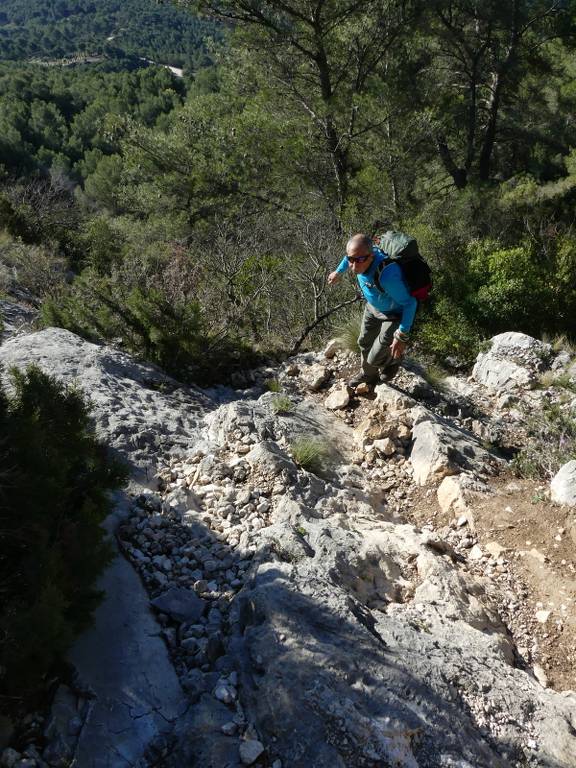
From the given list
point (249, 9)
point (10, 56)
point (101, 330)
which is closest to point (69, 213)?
point (249, 9)

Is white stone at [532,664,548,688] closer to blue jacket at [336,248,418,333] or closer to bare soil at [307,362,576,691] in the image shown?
bare soil at [307,362,576,691]

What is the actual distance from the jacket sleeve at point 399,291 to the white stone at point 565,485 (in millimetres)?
1639

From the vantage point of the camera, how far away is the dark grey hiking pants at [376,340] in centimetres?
486

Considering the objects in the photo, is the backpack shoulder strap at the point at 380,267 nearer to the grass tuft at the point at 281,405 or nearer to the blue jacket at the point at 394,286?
the blue jacket at the point at 394,286

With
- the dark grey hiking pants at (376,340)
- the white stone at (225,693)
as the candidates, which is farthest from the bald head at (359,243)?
the white stone at (225,693)

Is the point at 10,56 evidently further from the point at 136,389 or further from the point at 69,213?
the point at 136,389

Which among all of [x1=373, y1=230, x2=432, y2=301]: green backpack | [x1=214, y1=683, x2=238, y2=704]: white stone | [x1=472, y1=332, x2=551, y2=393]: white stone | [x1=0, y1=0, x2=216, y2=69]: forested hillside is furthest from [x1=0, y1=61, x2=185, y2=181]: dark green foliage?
[x1=214, y1=683, x2=238, y2=704]: white stone

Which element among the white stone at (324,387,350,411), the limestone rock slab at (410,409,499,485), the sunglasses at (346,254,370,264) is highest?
the sunglasses at (346,254,370,264)

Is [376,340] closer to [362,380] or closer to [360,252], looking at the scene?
[362,380]

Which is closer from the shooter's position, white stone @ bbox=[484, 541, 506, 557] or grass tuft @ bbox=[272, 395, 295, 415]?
white stone @ bbox=[484, 541, 506, 557]

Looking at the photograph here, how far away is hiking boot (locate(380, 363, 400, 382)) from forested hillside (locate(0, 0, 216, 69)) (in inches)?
3482

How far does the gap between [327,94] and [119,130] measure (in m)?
4.85

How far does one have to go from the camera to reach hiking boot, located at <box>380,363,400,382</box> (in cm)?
538

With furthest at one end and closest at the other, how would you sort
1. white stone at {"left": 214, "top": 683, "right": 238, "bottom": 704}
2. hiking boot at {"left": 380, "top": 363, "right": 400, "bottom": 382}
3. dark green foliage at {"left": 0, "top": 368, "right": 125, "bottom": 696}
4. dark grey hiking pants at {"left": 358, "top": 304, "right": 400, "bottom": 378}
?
1. hiking boot at {"left": 380, "top": 363, "right": 400, "bottom": 382}
2. dark grey hiking pants at {"left": 358, "top": 304, "right": 400, "bottom": 378}
3. white stone at {"left": 214, "top": 683, "right": 238, "bottom": 704}
4. dark green foliage at {"left": 0, "top": 368, "right": 125, "bottom": 696}
